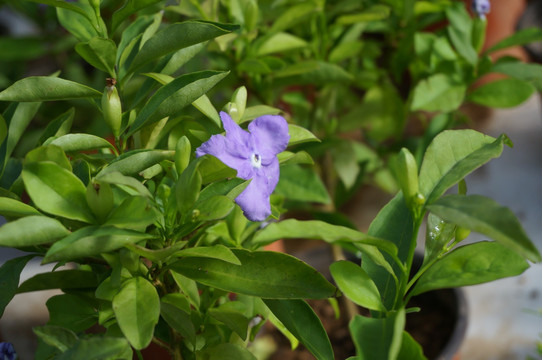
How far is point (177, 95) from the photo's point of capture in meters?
0.60

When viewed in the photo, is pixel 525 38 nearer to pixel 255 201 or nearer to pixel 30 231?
pixel 255 201

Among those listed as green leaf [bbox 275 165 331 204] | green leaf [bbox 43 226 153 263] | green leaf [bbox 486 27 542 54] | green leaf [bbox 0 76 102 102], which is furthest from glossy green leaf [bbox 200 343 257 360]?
green leaf [bbox 486 27 542 54]

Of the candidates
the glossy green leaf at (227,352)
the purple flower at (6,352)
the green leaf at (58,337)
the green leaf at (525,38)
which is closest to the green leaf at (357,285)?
the glossy green leaf at (227,352)

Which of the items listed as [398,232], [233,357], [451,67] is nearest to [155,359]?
[233,357]

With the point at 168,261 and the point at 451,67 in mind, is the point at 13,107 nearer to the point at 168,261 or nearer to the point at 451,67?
the point at 168,261

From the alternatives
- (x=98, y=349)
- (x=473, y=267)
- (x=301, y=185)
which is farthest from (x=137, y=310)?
(x=301, y=185)

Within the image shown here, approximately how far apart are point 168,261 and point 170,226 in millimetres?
35

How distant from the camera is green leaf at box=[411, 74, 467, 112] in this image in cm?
102

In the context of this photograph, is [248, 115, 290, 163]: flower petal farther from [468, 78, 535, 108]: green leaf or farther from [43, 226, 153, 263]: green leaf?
[468, 78, 535, 108]: green leaf

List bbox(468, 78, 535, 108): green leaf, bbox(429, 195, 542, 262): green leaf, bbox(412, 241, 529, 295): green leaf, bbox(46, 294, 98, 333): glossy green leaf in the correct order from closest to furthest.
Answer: bbox(429, 195, 542, 262): green leaf < bbox(412, 241, 529, 295): green leaf < bbox(46, 294, 98, 333): glossy green leaf < bbox(468, 78, 535, 108): green leaf

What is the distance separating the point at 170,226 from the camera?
0.60 m

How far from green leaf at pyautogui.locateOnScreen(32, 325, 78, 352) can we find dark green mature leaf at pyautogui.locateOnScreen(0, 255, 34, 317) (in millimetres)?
75

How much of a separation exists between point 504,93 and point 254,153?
23.1 inches

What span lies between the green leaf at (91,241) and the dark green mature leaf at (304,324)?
0.16 m
